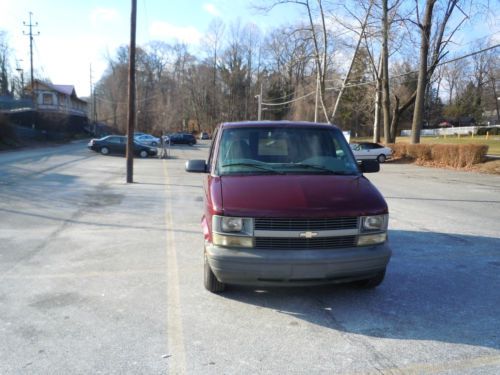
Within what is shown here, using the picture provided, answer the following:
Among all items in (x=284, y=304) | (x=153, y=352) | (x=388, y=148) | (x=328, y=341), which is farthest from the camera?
(x=388, y=148)

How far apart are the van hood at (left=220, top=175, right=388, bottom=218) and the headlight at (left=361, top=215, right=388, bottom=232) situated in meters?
0.06

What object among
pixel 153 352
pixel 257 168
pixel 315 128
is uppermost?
pixel 315 128

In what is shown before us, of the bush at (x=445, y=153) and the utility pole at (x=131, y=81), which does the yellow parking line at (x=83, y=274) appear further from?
the bush at (x=445, y=153)

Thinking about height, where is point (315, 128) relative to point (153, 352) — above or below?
above

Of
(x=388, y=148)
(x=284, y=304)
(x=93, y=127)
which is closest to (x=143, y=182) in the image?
(x=284, y=304)

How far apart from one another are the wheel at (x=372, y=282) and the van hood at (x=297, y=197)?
0.82 meters

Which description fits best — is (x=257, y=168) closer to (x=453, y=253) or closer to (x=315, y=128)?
(x=315, y=128)

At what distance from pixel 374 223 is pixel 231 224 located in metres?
1.44

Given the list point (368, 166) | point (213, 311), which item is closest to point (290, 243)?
point (213, 311)

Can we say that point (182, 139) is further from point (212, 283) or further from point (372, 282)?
point (372, 282)

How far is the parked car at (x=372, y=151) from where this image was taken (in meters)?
29.9

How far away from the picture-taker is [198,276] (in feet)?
17.7

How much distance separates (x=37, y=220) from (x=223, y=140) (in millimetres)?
5276

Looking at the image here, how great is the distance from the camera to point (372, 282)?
4.81 meters
